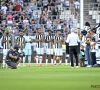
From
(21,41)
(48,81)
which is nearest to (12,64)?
(21,41)

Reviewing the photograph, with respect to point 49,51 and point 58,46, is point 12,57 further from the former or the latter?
point 49,51

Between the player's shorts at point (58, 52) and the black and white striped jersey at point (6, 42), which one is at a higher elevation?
the black and white striped jersey at point (6, 42)

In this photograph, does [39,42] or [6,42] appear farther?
[39,42]

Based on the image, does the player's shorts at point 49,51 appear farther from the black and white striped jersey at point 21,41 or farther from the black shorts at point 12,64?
the black shorts at point 12,64

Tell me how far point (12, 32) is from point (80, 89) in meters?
26.9

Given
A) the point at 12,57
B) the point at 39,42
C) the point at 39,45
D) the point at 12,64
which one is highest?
the point at 39,42

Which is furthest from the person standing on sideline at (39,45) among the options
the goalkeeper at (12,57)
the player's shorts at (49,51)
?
the goalkeeper at (12,57)

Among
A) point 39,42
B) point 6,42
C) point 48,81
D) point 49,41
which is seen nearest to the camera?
point 48,81

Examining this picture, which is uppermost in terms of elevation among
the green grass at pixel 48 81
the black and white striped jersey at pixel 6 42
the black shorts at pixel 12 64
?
the black and white striped jersey at pixel 6 42

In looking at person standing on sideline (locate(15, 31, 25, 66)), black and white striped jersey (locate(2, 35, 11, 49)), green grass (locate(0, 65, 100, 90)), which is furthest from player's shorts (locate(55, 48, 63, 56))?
green grass (locate(0, 65, 100, 90))

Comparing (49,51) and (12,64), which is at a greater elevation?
(49,51)

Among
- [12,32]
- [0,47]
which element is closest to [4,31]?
[12,32]

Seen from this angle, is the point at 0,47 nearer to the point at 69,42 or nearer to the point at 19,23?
the point at 19,23

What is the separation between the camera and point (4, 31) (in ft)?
130
